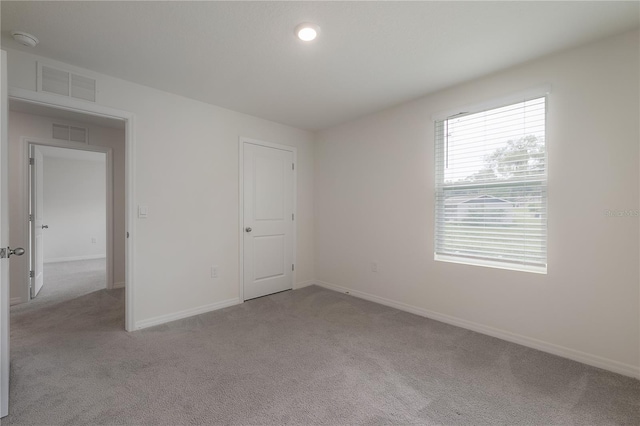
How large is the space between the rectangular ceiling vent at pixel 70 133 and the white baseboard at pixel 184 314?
8.85 feet

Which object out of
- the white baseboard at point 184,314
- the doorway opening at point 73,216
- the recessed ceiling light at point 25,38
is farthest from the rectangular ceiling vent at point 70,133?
the white baseboard at point 184,314

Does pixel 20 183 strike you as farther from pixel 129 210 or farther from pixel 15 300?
pixel 129 210

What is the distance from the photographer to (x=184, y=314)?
3.05 m

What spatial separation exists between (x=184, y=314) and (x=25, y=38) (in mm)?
2609

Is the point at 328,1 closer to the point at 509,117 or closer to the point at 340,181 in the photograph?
the point at 509,117

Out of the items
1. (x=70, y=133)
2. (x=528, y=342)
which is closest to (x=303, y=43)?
(x=528, y=342)

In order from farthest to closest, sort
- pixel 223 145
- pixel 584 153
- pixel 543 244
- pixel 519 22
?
pixel 223 145 → pixel 543 244 → pixel 584 153 → pixel 519 22

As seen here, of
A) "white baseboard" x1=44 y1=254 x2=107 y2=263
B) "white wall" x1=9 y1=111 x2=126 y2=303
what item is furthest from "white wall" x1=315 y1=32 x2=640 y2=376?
"white baseboard" x1=44 y1=254 x2=107 y2=263

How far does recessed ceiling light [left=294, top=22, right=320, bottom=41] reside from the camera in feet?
6.14

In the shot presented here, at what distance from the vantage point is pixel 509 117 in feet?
8.21

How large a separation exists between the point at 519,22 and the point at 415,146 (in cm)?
141

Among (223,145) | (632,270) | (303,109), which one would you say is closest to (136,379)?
(223,145)

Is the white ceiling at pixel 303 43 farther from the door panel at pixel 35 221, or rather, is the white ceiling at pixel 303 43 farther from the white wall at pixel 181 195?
the door panel at pixel 35 221

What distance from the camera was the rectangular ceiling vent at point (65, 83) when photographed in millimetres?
2281
